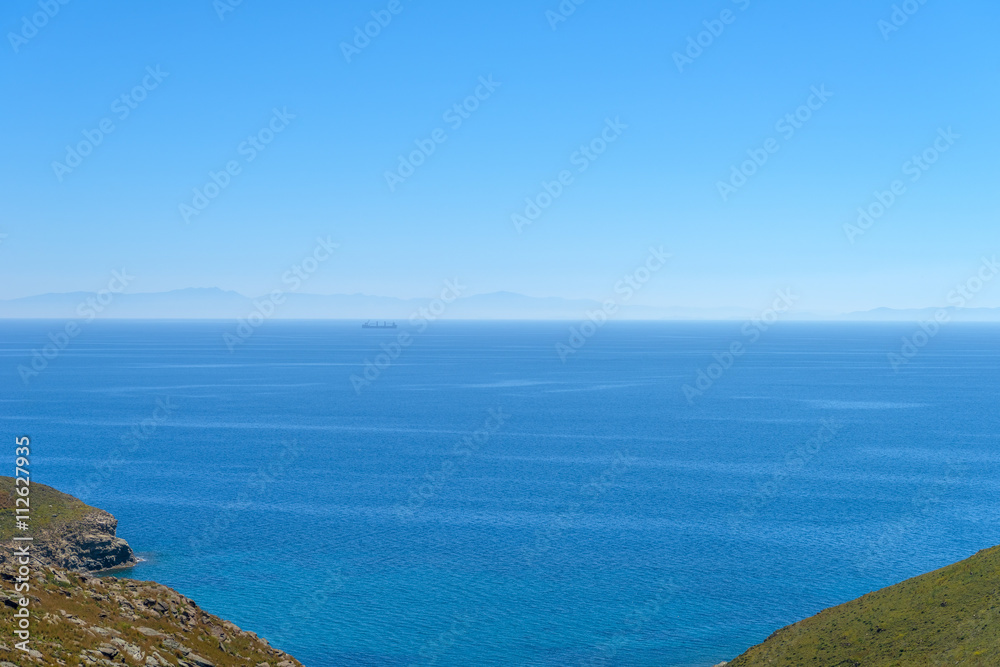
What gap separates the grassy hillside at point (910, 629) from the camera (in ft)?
150

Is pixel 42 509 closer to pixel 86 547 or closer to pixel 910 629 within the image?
pixel 86 547

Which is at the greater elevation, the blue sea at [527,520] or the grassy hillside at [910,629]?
the blue sea at [527,520]

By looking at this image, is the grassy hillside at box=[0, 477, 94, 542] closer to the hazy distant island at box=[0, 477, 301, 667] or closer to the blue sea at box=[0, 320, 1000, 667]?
the blue sea at box=[0, 320, 1000, 667]

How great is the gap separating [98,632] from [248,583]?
37.9m

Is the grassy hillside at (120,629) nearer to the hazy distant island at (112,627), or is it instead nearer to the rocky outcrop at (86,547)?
the hazy distant island at (112,627)

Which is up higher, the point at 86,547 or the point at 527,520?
the point at 527,520

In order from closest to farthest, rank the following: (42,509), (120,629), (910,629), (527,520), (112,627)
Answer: (112,627) < (120,629) < (910,629) < (42,509) < (527,520)

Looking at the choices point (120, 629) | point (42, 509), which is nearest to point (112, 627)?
point (120, 629)

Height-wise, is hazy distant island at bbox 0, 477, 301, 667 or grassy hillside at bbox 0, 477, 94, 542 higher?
grassy hillside at bbox 0, 477, 94, 542

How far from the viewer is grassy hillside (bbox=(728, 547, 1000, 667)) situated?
150 ft

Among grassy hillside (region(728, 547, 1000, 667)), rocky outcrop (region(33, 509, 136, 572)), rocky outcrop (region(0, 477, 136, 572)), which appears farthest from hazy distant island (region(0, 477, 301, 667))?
grassy hillside (region(728, 547, 1000, 667))

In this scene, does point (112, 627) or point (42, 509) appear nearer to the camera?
point (112, 627)

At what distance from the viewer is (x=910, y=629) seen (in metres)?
49.7

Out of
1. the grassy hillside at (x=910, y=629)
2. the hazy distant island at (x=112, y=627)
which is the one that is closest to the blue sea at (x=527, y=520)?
the grassy hillside at (x=910, y=629)
